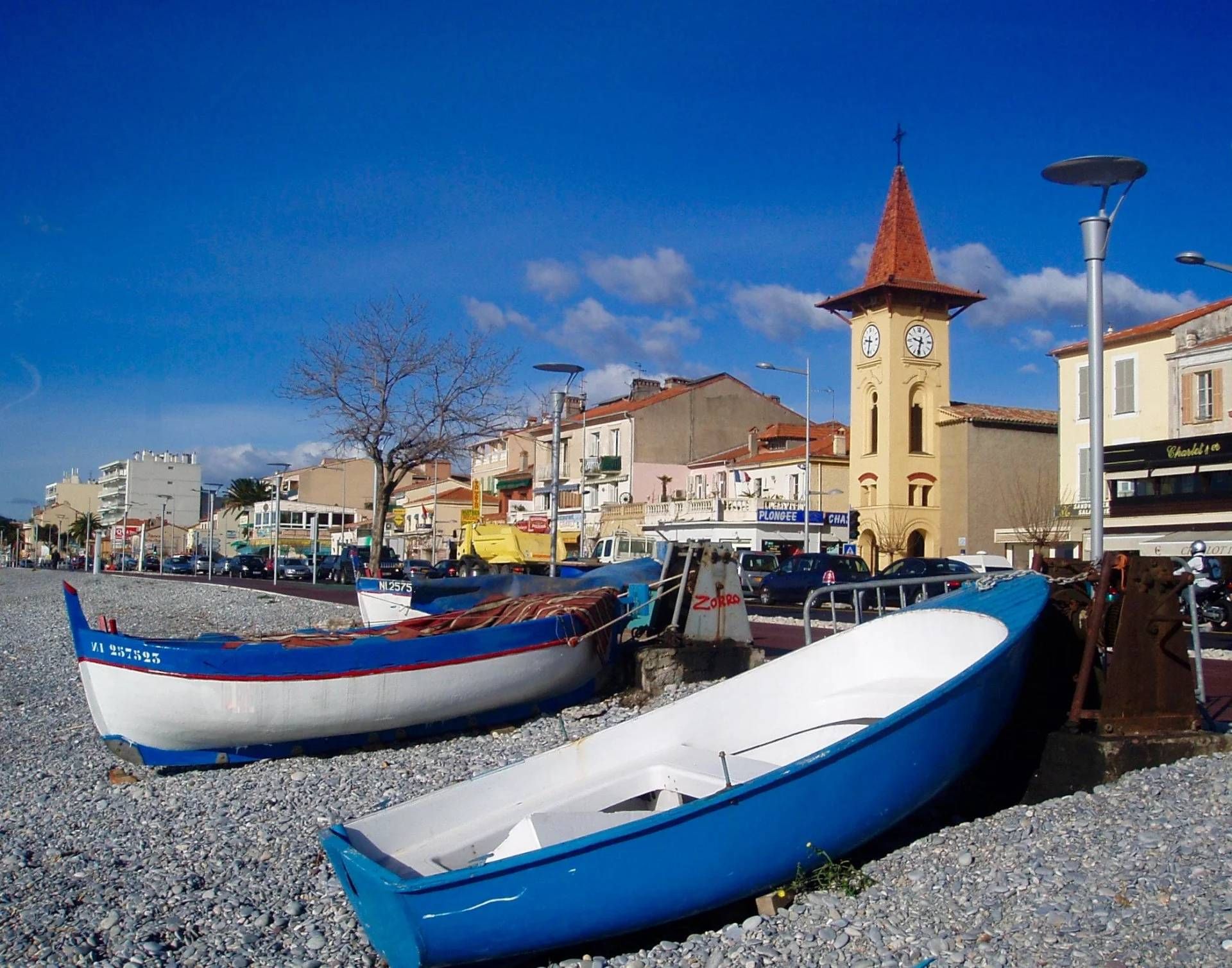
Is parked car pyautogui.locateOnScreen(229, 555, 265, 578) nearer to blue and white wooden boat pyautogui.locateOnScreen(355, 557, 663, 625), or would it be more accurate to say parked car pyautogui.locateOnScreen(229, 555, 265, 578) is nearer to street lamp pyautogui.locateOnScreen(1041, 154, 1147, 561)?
blue and white wooden boat pyautogui.locateOnScreen(355, 557, 663, 625)

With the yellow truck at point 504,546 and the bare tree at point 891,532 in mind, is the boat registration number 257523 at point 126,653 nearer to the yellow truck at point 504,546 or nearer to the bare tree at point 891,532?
the yellow truck at point 504,546

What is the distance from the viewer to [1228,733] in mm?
7348

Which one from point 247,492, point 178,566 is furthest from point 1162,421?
point 247,492

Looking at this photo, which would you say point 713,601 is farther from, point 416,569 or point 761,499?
point 761,499

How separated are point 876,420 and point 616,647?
141ft

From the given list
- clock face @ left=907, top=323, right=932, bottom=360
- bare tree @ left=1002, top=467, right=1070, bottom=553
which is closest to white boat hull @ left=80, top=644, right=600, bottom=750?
bare tree @ left=1002, top=467, right=1070, bottom=553

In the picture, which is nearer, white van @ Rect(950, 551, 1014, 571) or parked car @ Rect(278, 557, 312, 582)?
white van @ Rect(950, 551, 1014, 571)

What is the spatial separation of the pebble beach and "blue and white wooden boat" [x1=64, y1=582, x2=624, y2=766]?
383 millimetres

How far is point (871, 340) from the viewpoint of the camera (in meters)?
55.1

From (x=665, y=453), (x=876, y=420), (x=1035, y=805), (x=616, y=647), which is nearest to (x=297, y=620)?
(x=616, y=647)

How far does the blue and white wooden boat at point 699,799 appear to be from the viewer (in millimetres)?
5270

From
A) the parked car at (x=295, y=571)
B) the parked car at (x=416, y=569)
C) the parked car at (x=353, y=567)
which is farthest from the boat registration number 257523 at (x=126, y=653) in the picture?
the parked car at (x=295, y=571)

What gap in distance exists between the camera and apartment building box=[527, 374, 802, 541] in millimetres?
66312

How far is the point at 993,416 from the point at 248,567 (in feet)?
139
